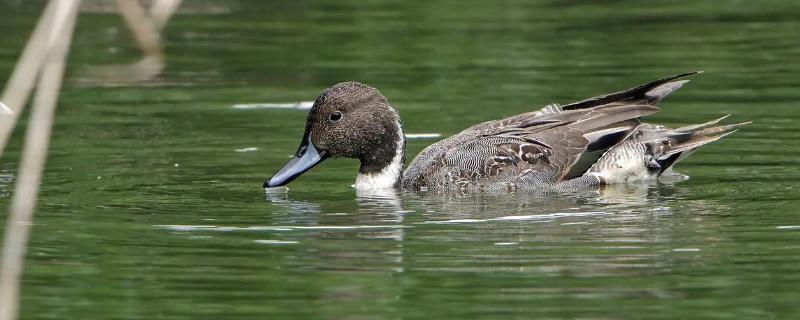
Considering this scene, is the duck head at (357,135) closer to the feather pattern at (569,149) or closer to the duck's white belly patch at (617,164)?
the feather pattern at (569,149)

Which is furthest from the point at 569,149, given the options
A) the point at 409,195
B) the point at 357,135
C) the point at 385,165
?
the point at 357,135

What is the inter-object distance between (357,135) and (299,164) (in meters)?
0.45

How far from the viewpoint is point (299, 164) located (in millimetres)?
10406

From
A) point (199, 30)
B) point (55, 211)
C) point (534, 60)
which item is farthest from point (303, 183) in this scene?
point (199, 30)

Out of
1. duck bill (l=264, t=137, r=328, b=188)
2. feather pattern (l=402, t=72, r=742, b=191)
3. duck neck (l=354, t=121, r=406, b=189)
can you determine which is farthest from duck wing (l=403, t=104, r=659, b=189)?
duck bill (l=264, t=137, r=328, b=188)

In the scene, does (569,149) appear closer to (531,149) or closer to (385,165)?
(531,149)

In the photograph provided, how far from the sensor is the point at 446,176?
10258mm

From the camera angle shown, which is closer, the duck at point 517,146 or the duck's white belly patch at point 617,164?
the duck at point 517,146

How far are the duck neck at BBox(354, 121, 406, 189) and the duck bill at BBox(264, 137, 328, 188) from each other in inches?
11.3

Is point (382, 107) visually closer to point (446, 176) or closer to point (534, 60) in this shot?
point (446, 176)

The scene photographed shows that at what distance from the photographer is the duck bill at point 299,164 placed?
1016 cm

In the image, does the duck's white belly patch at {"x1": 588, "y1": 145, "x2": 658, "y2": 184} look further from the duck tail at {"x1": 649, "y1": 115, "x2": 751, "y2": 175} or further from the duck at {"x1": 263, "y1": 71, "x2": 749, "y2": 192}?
the duck tail at {"x1": 649, "y1": 115, "x2": 751, "y2": 175}

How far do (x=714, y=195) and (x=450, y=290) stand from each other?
2999 millimetres

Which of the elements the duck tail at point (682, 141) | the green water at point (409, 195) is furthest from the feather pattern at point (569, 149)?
the green water at point (409, 195)
